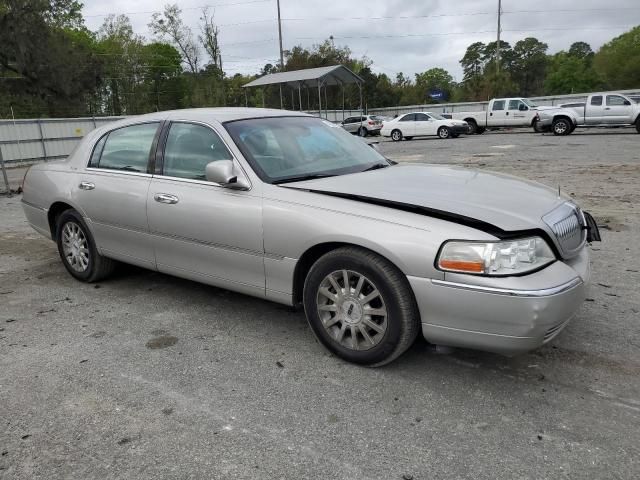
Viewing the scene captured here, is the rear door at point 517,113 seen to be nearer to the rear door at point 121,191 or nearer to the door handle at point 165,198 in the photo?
the rear door at point 121,191

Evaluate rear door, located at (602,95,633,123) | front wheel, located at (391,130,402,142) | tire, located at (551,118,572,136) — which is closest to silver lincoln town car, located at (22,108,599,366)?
rear door, located at (602,95,633,123)

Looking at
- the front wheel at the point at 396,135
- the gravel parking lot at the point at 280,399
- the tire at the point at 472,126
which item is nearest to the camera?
the gravel parking lot at the point at 280,399

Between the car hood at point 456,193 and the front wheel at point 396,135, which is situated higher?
the car hood at point 456,193

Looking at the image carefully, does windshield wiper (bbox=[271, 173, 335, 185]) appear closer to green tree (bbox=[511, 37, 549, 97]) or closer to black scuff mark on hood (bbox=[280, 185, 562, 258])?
black scuff mark on hood (bbox=[280, 185, 562, 258])

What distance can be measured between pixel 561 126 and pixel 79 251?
78.4ft

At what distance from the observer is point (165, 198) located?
4016mm

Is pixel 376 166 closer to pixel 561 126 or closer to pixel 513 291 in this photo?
pixel 513 291

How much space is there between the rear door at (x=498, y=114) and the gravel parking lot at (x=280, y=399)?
2605 centimetres

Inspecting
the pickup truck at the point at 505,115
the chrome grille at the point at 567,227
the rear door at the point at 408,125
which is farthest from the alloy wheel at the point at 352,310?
the rear door at the point at 408,125

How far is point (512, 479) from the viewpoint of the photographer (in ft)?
7.39

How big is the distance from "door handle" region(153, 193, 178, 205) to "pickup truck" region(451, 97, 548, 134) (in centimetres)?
2610

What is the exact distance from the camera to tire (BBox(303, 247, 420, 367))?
9.74 feet

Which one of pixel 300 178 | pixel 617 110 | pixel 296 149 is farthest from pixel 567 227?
pixel 617 110

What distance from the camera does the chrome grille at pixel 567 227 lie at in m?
3.03
